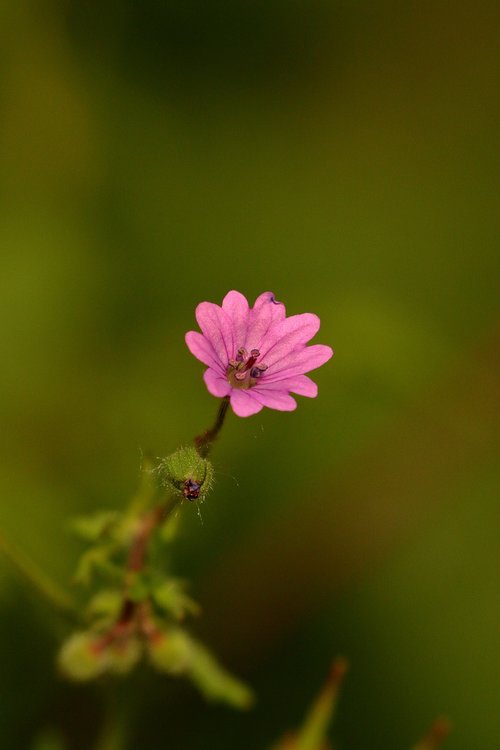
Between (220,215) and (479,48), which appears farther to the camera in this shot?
(479,48)

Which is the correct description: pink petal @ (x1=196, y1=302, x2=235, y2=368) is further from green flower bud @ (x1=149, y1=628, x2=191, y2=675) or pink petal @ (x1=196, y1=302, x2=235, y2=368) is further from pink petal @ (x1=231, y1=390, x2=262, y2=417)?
green flower bud @ (x1=149, y1=628, x2=191, y2=675)

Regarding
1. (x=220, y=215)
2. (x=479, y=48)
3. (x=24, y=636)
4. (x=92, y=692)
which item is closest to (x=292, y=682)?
(x=92, y=692)

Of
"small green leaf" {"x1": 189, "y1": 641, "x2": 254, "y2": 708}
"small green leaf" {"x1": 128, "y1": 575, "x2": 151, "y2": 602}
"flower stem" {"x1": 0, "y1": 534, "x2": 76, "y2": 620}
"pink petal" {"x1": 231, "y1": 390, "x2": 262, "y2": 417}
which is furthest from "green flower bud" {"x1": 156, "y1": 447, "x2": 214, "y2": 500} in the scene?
"small green leaf" {"x1": 189, "y1": 641, "x2": 254, "y2": 708}

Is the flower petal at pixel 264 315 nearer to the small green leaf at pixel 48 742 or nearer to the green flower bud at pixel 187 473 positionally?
the green flower bud at pixel 187 473

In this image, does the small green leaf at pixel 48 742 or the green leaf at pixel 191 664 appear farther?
the small green leaf at pixel 48 742

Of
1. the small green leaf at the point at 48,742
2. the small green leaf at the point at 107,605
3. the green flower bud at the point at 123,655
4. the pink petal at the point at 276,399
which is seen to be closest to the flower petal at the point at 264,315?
the pink petal at the point at 276,399

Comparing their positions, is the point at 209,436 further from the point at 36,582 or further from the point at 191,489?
the point at 36,582

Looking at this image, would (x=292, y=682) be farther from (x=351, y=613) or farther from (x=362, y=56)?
(x=362, y=56)
